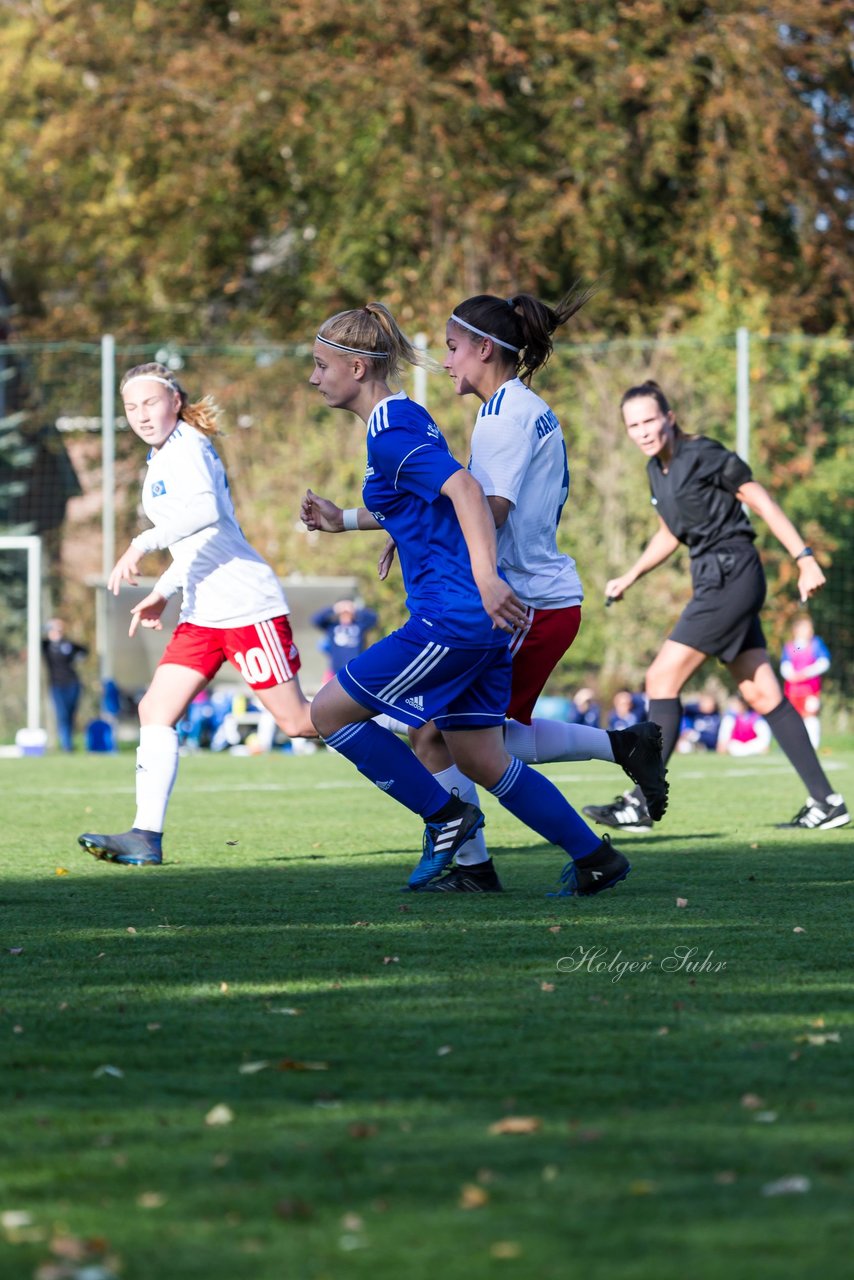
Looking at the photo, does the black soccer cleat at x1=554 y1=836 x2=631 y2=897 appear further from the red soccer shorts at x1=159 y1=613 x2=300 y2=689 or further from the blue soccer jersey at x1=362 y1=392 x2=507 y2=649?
the red soccer shorts at x1=159 y1=613 x2=300 y2=689

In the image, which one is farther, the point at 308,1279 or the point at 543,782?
the point at 543,782

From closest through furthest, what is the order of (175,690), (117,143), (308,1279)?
(308,1279)
(175,690)
(117,143)

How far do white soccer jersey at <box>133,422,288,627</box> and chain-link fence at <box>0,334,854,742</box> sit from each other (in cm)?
1192

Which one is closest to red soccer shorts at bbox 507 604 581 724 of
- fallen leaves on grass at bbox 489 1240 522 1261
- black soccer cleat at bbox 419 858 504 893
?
black soccer cleat at bbox 419 858 504 893

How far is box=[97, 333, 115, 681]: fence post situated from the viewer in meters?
18.7

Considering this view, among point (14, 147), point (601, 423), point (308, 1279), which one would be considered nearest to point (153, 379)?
point (308, 1279)

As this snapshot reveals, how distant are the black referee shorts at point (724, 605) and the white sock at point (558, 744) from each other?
2.22 m

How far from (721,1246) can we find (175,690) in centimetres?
483

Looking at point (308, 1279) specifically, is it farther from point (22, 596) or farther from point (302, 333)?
point (302, 333)

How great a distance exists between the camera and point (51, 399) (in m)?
22.2

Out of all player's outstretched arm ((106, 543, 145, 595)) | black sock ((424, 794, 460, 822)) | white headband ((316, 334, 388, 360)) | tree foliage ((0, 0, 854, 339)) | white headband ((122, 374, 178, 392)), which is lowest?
black sock ((424, 794, 460, 822))

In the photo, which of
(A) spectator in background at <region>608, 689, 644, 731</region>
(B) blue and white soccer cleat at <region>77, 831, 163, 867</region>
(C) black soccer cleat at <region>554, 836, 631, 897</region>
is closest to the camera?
(C) black soccer cleat at <region>554, 836, 631, 897</region>

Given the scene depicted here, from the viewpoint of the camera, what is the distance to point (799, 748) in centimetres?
834

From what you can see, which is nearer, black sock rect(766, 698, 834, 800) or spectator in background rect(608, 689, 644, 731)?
black sock rect(766, 698, 834, 800)
